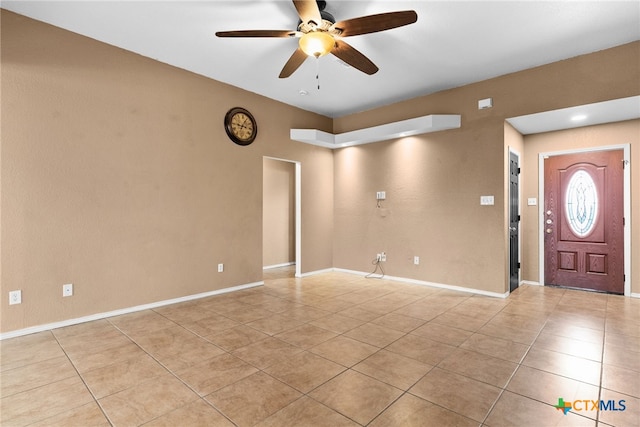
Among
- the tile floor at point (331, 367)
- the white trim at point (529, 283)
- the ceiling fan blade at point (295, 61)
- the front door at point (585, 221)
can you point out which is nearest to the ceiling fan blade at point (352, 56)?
the ceiling fan blade at point (295, 61)

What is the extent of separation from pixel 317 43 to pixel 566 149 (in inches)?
172

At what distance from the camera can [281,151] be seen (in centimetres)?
532

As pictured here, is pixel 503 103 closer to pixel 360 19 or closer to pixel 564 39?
pixel 564 39

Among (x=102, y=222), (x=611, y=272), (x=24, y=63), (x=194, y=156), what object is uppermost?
(x=24, y=63)

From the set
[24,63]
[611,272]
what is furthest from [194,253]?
[611,272]

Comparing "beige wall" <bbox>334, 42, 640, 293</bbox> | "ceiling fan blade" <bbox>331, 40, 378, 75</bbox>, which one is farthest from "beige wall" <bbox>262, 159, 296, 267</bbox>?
"ceiling fan blade" <bbox>331, 40, 378, 75</bbox>

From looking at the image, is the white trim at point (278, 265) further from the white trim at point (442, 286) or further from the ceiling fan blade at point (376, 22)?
the ceiling fan blade at point (376, 22)

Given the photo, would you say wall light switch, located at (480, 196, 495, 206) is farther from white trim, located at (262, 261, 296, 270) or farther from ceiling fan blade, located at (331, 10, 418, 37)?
white trim, located at (262, 261, 296, 270)

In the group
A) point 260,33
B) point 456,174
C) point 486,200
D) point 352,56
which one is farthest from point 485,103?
point 260,33

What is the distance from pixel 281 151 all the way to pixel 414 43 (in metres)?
2.69

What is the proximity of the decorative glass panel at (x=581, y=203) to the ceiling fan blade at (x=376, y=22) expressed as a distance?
4.10m

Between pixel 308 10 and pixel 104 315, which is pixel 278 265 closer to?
pixel 104 315

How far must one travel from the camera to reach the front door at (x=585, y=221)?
437 cm

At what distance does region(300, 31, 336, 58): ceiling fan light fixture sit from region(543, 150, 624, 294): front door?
14.0 feet
